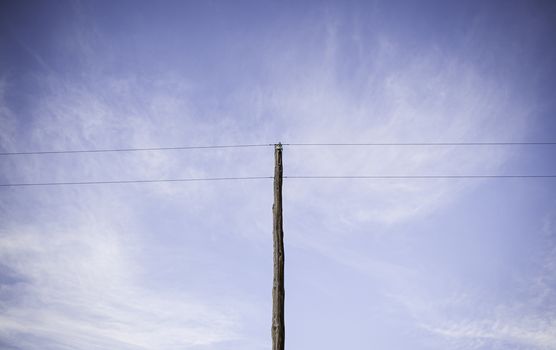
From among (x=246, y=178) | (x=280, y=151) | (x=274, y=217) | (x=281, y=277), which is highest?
(x=246, y=178)

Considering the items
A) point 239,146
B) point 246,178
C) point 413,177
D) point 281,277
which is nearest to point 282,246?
point 281,277

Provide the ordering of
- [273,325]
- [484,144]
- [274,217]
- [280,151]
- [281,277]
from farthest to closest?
[484,144], [280,151], [274,217], [281,277], [273,325]

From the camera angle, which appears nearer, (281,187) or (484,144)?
(281,187)

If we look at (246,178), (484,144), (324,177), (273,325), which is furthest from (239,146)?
(484,144)

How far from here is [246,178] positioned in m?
12.5

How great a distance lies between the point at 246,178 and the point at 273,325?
21.5 ft

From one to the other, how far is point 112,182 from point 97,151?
1.56 meters

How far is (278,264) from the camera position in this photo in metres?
7.73

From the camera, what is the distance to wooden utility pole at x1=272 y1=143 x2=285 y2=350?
6988 millimetres

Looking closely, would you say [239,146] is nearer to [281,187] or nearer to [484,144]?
[281,187]

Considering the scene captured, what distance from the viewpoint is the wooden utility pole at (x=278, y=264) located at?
6988mm

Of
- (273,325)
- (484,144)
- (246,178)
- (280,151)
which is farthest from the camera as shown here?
(484,144)

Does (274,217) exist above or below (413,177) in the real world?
below

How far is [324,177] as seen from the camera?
43.3 ft
